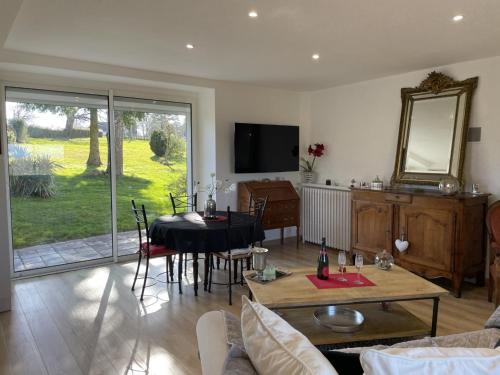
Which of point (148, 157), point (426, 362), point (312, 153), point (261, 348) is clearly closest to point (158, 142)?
point (148, 157)

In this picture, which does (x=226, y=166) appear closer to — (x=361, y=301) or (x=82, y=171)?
(x=82, y=171)

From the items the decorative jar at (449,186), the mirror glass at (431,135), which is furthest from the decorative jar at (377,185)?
the decorative jar at (449,186)

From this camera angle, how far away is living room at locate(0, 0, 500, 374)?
2705 millimetres

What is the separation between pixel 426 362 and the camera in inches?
38.0

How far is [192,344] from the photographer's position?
110 inches

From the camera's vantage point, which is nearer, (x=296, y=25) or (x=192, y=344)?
(x=192, y=344)

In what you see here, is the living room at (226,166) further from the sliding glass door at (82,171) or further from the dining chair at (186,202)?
the dining chair at (186,202)

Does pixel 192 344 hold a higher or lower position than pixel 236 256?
lower

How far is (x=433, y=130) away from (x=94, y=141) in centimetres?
423

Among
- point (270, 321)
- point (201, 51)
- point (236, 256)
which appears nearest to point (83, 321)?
point (236, 256)

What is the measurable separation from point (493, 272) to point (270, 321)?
10.2 ft

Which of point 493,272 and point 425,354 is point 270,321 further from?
point 493,272

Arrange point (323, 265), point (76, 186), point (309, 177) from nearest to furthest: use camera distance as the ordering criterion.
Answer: point (323, 265), point (76, 186), point (309, 177)

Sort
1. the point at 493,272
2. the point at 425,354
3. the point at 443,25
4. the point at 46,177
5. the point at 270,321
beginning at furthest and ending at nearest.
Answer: the point at 46,177
the point at 493,272
the point at 443,25
the point at 270,321
the point at 425,354
